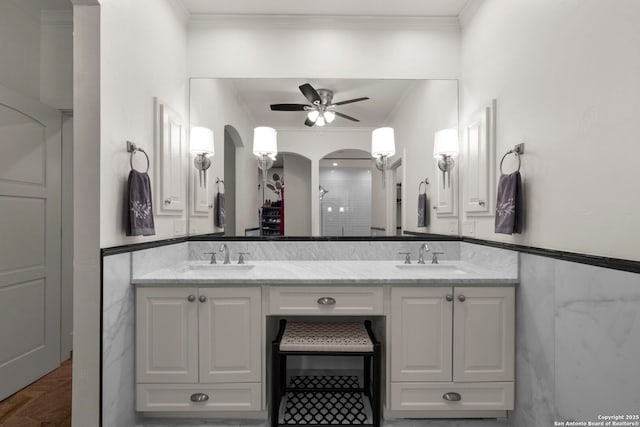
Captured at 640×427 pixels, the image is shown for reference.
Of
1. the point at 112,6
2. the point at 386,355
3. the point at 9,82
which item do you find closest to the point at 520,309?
the point at 386,355

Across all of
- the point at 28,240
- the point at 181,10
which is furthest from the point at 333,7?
the point at 28,240

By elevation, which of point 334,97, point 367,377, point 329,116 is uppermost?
point 334,97

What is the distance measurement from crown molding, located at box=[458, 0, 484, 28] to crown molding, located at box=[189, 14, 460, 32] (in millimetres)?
51

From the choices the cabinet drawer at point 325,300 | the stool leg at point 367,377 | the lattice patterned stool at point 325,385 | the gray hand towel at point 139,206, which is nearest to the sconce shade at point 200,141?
the gray hand towel at point 139,206

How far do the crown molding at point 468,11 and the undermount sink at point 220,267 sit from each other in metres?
2.33

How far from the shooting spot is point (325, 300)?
1.63 meters

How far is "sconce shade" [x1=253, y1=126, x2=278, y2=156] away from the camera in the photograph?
2.22 metres

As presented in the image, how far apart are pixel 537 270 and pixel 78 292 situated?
2171 millimetres

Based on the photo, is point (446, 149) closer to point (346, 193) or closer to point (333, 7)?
point (346, 193)

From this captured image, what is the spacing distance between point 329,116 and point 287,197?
689 millimetres

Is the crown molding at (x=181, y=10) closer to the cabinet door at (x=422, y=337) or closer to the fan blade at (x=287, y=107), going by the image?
the fan blade at (x=287, y=107)

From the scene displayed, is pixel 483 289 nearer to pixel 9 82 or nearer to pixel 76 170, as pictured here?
pixel 76 170

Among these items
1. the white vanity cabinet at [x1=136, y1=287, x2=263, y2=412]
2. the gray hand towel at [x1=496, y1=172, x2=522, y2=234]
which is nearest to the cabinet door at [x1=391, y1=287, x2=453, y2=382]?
the gray hand towel at [x1=496, y1=172, x2=522, y2=234]

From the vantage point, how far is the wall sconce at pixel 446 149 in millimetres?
2133
